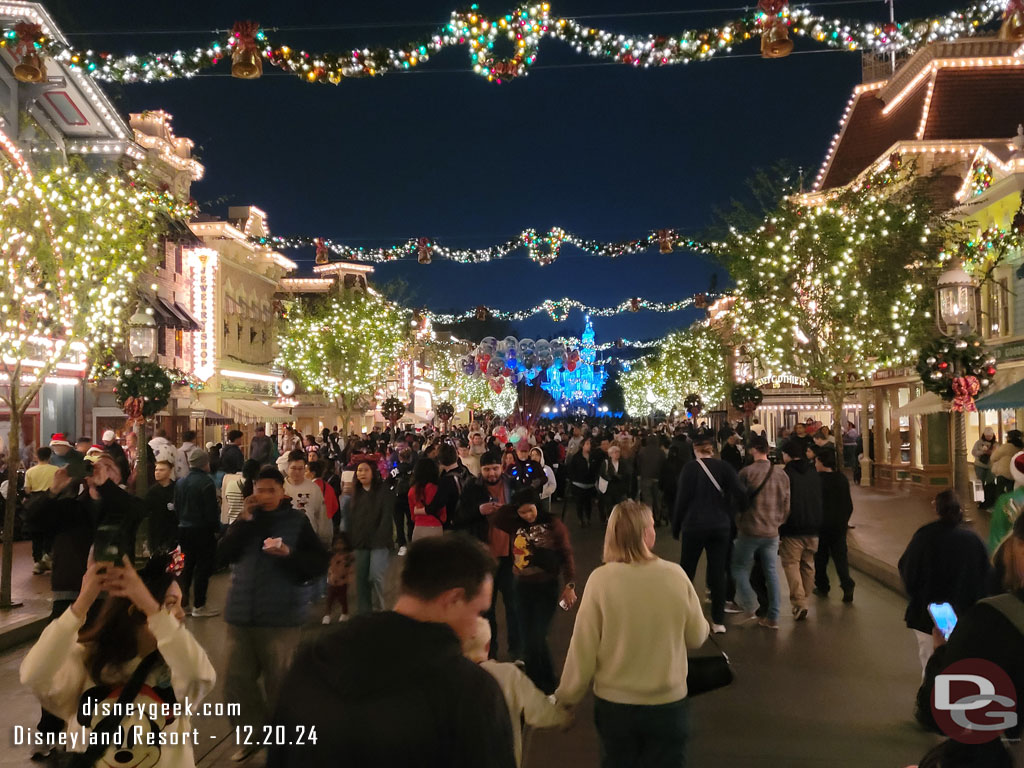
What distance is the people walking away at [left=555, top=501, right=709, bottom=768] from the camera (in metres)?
4.13

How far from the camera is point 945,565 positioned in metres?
6.23

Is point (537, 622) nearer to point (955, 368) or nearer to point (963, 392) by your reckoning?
point (963, 392)

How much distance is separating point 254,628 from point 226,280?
121 feet

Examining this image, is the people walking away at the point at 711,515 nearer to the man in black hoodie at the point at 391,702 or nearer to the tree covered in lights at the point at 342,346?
the man in black hoodie at the point at 391,702

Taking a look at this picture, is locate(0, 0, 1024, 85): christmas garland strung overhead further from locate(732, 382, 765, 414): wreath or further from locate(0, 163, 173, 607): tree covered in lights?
locate(732, 382, 765, 414): wreath

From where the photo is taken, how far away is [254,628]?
591cm

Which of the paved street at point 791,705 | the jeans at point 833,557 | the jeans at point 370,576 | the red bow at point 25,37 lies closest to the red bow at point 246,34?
the red bow at point 25,37

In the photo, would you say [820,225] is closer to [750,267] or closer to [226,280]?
[750,267]

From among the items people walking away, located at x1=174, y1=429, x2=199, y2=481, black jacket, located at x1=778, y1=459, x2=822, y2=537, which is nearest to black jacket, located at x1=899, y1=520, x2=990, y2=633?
black jacket, located at x1=778, y1=459, x2=822, y2=537

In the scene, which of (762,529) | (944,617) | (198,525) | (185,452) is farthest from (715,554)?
(185,452)

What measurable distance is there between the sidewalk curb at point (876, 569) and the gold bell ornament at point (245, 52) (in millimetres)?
9822

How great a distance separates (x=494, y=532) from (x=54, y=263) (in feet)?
31.6

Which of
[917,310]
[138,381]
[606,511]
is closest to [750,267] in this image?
[917,310]

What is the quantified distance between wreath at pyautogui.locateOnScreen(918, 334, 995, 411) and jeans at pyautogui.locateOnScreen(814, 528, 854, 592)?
90.8 inches
